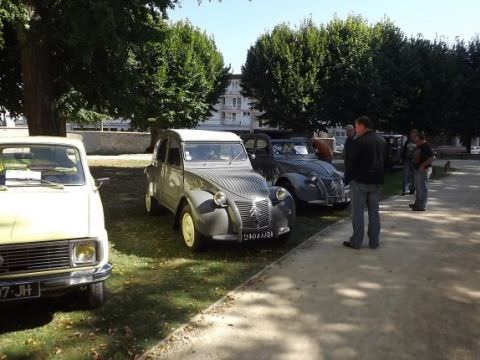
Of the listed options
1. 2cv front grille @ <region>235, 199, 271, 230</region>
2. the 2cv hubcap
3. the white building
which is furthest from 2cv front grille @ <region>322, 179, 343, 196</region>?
the white building

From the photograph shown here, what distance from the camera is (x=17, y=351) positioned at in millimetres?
3785

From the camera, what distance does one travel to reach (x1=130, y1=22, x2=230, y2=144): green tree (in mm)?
26377

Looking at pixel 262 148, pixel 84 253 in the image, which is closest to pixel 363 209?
pixel 262 148

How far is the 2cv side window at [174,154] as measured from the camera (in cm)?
799

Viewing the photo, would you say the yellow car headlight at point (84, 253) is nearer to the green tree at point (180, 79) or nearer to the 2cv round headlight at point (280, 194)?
the 2cv round headlight at point (280, 194)

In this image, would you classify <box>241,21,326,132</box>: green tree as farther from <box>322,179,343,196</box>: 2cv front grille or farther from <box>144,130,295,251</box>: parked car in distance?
<box>144,130,295,251</box>: parked car in distance

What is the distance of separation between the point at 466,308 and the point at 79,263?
4174 millimetres

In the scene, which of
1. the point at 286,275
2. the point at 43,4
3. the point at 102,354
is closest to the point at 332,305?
the point at 286,275

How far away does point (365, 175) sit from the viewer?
688 cm

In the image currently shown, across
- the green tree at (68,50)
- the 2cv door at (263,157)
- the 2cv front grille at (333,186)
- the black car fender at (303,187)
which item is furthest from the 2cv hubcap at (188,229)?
the green tree at (68,50)

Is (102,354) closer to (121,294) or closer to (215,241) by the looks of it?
(121,294)

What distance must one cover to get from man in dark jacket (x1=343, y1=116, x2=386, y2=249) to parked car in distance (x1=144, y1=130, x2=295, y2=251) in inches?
42.5

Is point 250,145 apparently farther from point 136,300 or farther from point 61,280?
point 61,280

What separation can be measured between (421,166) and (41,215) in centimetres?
838
